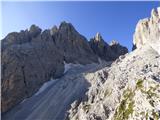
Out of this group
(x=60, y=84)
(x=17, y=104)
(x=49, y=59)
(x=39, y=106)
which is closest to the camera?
(x=39, y=106)

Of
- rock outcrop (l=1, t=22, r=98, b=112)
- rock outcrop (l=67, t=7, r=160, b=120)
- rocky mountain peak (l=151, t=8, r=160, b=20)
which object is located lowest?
rock outcrop (l=67, t=7, r=160, b=120)

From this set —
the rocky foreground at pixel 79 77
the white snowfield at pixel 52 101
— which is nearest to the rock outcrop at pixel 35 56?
the rocky foreground at pixel 79 77

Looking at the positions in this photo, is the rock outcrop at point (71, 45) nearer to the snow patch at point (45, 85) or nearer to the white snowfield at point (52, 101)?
the snow patch at point (45, 85)

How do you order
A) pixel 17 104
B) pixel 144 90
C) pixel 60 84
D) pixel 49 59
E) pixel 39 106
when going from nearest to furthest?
pixel 144 90 → pixel 39 106 → pixel 17 104 → pixel 60 84 → pixel 49 59

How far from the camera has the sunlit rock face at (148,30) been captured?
12925cm

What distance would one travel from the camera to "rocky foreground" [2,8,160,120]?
7031 cm

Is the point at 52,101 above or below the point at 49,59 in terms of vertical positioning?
below

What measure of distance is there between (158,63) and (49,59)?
202ft

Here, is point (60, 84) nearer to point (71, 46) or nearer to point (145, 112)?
point (71, 46)

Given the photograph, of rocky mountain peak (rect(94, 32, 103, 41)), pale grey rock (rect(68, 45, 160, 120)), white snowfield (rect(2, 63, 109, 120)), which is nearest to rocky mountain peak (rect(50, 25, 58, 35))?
rocky mountain peak (rect(94, 32, 103, 41))

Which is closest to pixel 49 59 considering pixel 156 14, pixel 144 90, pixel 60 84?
pixel 60 84

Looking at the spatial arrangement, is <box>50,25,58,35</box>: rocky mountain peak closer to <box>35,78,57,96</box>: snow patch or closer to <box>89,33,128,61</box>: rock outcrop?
<box>89,33,128,61</box>: rock outcrop

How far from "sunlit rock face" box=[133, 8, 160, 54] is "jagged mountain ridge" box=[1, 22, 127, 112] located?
23833mm

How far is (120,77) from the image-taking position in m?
83.9
